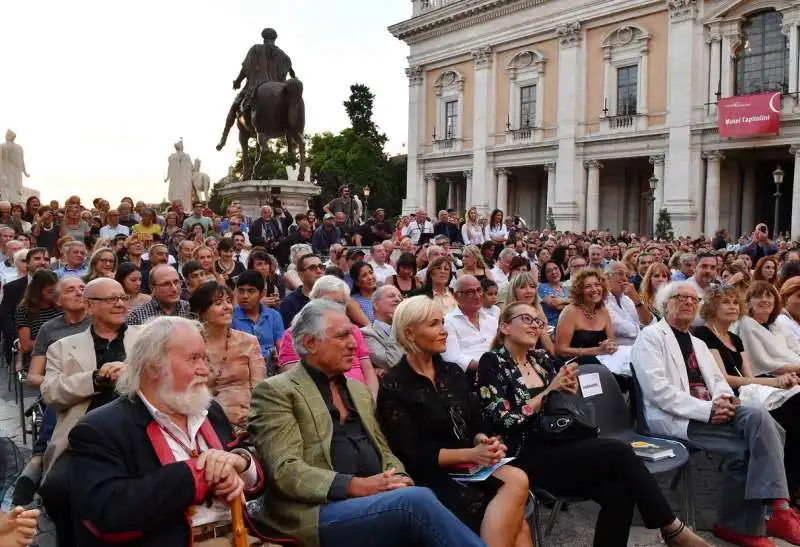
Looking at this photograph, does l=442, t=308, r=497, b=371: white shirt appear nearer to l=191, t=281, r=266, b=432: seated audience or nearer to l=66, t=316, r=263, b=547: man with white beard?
l=191, t=281, r=266, b=432: seated audience

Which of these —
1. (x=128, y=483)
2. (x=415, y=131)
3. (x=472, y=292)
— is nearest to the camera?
(x=128, y=483)

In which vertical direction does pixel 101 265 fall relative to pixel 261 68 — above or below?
below

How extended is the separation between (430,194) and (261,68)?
2718 cm

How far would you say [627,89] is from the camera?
3291 centimetres

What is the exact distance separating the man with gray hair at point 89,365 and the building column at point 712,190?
29629 mm

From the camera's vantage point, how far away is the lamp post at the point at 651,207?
31.3 metres

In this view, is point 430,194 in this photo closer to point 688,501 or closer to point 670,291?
point 670,291

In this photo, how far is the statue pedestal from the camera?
16.4 meters

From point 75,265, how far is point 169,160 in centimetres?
1553

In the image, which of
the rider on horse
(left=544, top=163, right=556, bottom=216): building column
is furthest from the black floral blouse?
(left=544, top=163, right=556, bottom=216): building column

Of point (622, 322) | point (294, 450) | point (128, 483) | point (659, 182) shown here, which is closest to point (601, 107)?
point (659, 182)

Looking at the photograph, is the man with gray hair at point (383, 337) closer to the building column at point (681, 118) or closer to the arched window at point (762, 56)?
the building column at point (681, 118)

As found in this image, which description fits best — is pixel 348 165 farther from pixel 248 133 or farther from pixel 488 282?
pixel 488 282

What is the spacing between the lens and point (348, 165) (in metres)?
53.8
